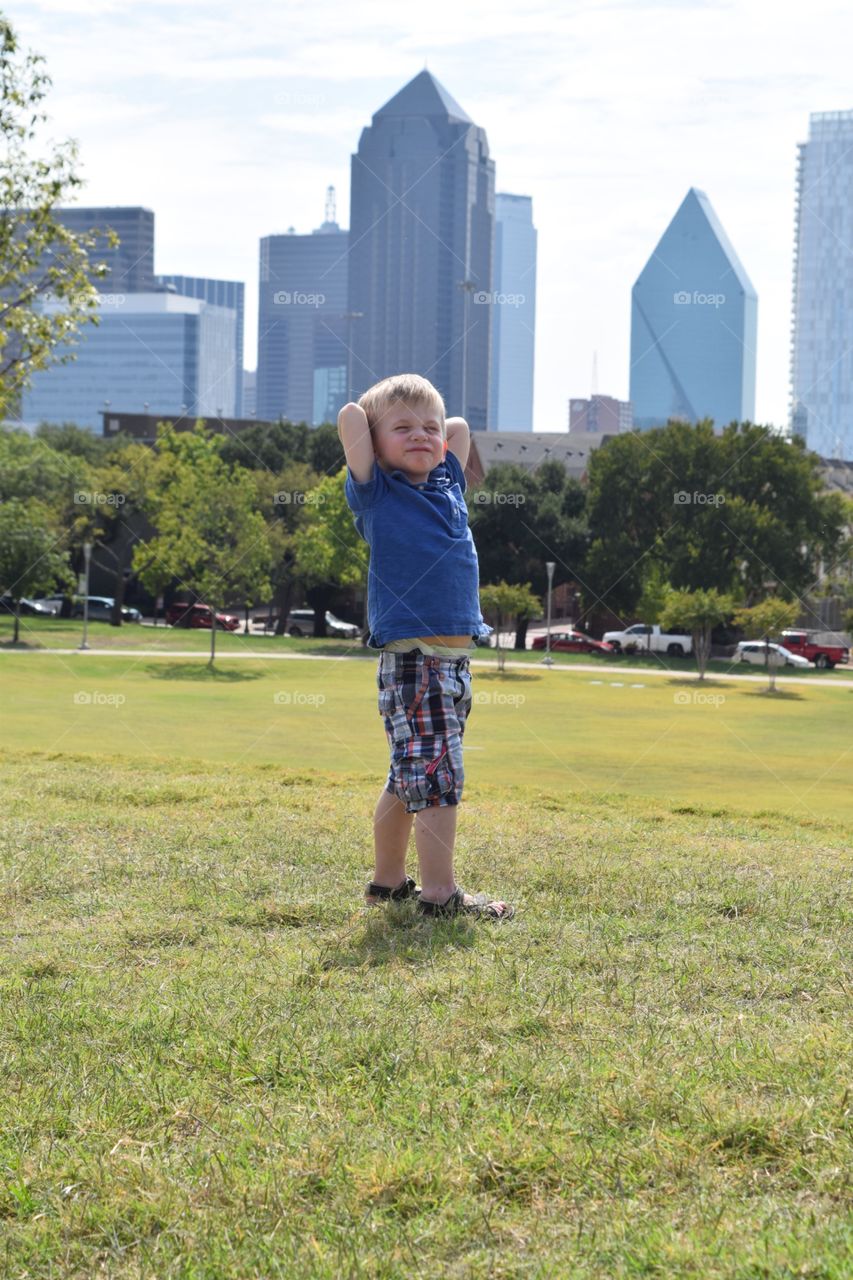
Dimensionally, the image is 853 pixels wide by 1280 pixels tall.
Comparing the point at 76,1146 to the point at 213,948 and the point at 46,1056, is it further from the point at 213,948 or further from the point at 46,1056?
the point at 213,948

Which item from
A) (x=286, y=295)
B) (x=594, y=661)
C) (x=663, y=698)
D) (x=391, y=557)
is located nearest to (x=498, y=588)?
(x=594, y=661)

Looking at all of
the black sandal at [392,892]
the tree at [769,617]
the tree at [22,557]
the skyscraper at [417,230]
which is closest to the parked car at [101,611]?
the tree at [22,557]

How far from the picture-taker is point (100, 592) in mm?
72688

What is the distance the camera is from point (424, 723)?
178 inches

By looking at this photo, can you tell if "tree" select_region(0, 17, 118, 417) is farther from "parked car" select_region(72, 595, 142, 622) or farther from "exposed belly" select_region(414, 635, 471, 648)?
"parked car" select_region(72, 595, 142, 622)

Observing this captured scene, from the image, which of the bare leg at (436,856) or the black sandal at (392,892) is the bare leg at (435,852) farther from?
the black sandal at (392,892)

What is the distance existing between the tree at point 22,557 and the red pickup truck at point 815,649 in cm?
2809

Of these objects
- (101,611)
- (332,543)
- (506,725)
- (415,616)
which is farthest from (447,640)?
(101,611)

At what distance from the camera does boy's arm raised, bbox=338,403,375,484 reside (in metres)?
4.50

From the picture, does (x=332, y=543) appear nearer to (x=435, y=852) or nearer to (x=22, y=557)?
(x=22, y=557)

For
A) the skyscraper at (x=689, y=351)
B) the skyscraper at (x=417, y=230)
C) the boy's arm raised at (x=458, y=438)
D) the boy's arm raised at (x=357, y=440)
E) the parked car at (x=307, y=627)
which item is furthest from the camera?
the skyscraper at (x=417, y=230)

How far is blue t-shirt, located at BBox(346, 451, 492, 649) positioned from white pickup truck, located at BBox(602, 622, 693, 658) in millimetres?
52122

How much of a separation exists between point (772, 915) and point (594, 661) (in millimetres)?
45893

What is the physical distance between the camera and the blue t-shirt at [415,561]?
4.50 meters
